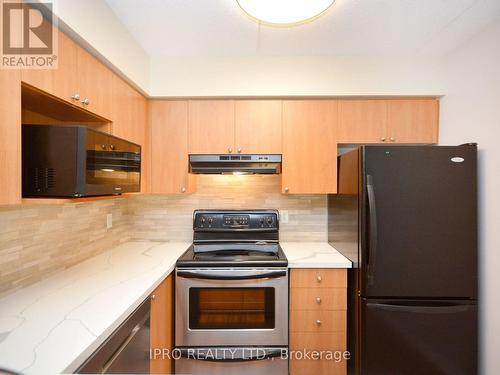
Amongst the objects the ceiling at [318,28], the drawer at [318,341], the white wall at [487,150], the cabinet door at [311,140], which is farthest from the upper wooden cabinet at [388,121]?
the drawer at [318,341]

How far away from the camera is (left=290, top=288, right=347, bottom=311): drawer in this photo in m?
1.76

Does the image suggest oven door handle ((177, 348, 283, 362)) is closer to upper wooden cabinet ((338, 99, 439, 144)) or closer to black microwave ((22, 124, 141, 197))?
black microwave ((22, 124, 141, 197))

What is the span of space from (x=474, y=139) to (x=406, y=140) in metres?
0.43

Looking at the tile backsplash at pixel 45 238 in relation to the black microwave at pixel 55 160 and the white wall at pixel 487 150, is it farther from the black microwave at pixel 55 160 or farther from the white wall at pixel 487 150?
the white wall at pixel 487 150

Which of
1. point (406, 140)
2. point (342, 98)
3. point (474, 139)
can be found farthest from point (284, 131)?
point (474, 139)

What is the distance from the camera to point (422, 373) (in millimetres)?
1555

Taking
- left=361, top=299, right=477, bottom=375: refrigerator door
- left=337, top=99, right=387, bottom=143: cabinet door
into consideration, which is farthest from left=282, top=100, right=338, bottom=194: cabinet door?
left=361, top=299, right=477, bottom=375: refrigerator door

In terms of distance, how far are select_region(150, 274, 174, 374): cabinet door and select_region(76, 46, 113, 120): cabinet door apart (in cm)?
110

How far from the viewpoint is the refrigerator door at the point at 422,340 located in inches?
61.4

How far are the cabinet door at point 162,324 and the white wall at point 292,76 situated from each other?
1488 millimetres

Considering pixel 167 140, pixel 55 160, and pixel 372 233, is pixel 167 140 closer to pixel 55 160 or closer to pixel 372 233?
pixel 55 160

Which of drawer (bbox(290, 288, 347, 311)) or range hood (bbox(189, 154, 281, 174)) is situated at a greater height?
range hood (bbox(189, 154, 281, 174))

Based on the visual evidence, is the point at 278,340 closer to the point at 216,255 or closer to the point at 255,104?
the point at 216,255

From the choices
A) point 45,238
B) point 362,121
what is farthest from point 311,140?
point 45,238
